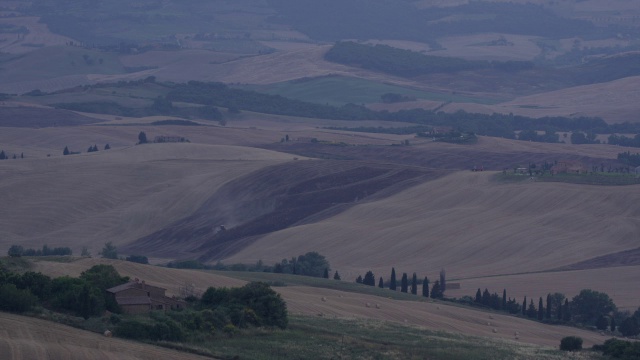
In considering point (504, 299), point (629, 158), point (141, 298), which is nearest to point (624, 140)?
point (629, 158)

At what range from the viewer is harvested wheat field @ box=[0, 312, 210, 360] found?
3528 centimetres

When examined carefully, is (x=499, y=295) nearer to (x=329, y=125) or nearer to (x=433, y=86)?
(x=329, y=125)

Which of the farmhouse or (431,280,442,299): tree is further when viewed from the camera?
(431,280,442,299): tree

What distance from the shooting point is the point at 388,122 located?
159 metres

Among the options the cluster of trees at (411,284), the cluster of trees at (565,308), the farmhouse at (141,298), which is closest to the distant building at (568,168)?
the cluster of trees at (411,284)

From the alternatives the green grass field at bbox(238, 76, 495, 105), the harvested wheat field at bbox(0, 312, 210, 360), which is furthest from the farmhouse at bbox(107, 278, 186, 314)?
the green grass field at bbox(238, 76, 495, 105)

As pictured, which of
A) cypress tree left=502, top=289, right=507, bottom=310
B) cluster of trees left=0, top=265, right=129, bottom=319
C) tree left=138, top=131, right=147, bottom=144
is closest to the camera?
cluster of trees left=0, top=265, right=129, bottom=319

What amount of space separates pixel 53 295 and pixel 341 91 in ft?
470

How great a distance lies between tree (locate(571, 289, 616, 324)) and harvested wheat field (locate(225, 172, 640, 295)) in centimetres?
987

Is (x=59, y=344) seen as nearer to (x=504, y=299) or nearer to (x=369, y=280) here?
(x=504, y=299)

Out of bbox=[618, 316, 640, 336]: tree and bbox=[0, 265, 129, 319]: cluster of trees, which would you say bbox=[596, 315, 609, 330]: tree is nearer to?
bbox=[618, 316, 640, 336]: tree

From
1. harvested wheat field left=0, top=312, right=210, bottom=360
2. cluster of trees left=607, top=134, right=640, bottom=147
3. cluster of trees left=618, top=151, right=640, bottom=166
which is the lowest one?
harvested wheat field left=0, top=312, right=210, bottom=360

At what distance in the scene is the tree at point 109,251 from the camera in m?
76.8

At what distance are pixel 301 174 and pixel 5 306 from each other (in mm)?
61702
